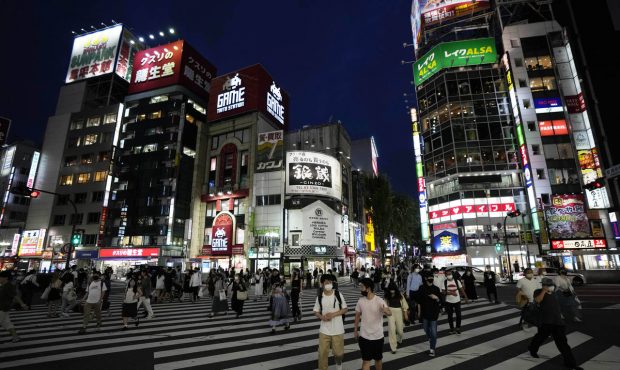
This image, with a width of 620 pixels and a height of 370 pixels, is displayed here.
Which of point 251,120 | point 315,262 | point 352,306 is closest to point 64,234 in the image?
point 251,120

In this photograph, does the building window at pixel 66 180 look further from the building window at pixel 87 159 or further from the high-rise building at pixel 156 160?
the high-rise building at pixel 156 160

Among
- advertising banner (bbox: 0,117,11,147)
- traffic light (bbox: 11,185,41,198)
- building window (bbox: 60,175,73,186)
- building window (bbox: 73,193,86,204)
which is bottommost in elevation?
traffic light (bbox: 11,185,41,198)

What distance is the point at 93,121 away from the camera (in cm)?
5603

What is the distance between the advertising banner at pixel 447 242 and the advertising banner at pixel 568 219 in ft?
33.3

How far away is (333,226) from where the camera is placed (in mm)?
41219

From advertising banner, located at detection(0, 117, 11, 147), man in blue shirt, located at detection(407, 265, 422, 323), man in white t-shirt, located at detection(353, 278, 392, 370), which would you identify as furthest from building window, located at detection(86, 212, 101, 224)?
man in white t-shirt, located at detection(353, 278, 392, 370)

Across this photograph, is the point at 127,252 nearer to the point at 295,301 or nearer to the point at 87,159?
the point at 87,159

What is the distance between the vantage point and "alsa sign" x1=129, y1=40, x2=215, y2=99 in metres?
53.1

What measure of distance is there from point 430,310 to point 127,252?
47734 millimetres

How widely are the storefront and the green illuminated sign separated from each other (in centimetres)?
4749

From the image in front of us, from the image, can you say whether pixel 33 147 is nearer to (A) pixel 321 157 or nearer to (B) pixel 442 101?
(A) pixel 321 157

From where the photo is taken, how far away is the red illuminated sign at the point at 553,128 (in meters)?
37.0

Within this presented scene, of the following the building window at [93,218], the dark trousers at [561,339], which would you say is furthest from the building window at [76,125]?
the dark trousers at [561,339]

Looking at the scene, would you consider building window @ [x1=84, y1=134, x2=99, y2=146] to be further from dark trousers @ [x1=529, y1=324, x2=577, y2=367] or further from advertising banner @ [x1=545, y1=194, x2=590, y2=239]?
advertising banner @ [x1=545, y1=194, x2=590, y2=239]
